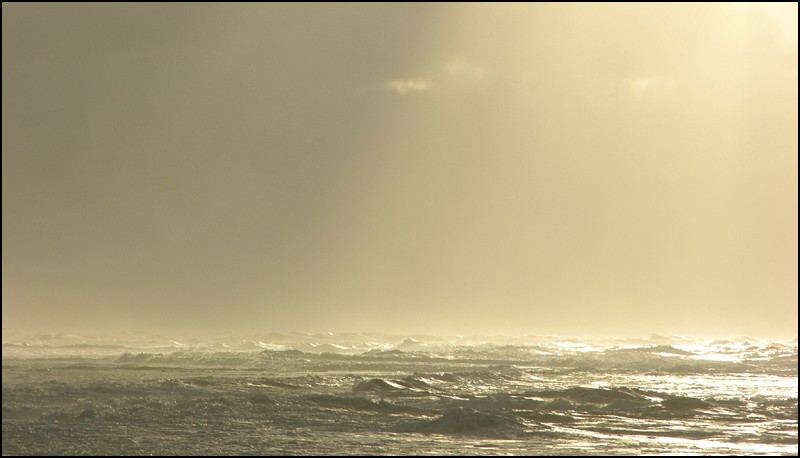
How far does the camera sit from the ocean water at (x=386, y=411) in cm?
1530

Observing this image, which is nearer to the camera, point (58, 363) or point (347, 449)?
point (347, 449)

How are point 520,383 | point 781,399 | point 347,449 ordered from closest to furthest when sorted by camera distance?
point 347,449 < point 781,399 < point 520,383

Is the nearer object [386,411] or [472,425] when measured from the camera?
[472,425]

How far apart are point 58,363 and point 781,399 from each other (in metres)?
31.5

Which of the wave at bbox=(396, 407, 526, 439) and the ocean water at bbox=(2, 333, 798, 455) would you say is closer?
the ocean water at bbox=(2, 333, 798, 455)

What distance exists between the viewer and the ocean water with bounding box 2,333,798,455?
1530cm

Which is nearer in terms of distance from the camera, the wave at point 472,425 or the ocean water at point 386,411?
the ocean water at point 386,411

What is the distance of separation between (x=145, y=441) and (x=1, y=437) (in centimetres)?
312

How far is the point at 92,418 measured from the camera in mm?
18156

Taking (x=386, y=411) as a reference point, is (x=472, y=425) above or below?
above

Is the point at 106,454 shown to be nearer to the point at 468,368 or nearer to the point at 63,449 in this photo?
the point at 63,449

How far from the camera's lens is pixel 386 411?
69.8 ft

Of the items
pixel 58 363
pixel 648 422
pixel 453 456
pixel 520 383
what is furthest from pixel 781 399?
pixel 58 363

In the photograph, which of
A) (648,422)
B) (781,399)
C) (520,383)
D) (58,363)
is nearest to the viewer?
(648,422)
